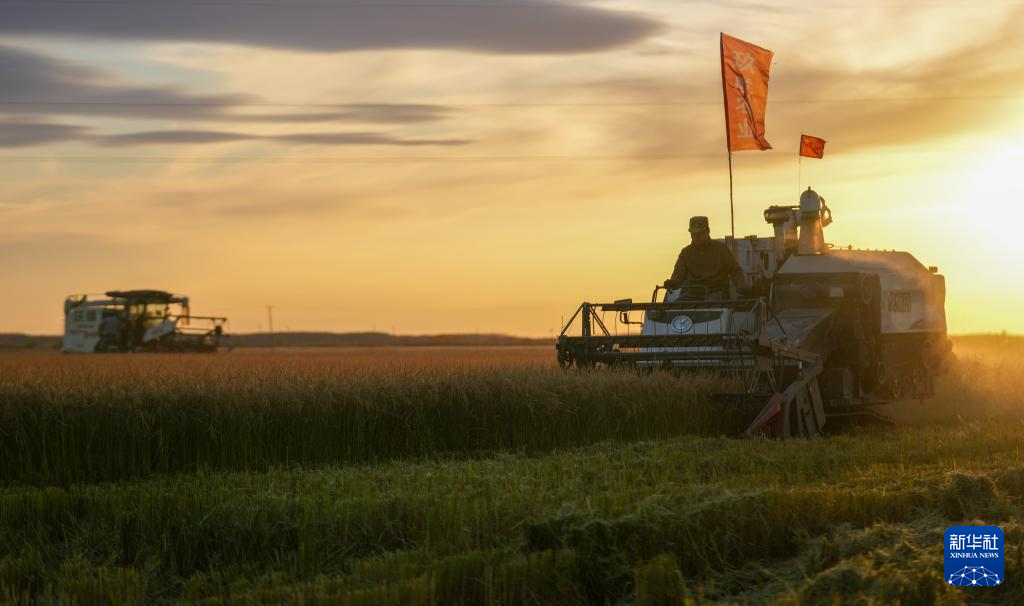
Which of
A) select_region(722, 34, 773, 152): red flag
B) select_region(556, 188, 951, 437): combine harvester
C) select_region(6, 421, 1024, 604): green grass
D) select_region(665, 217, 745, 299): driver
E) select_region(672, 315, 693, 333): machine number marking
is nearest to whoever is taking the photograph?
select_region(6, 421, 1024, 604): green grass

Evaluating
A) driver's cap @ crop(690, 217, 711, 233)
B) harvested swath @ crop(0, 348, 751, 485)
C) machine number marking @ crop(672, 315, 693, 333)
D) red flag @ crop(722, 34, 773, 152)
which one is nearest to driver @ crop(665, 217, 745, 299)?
driver's cap @ crop(690, 217, 711, 233)

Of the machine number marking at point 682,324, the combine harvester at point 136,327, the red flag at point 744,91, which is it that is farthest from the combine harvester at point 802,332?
the combine harvester at point 136,327

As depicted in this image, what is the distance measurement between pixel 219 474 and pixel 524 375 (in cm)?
422

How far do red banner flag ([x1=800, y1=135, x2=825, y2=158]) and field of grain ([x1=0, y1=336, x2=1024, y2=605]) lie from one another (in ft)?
21.3

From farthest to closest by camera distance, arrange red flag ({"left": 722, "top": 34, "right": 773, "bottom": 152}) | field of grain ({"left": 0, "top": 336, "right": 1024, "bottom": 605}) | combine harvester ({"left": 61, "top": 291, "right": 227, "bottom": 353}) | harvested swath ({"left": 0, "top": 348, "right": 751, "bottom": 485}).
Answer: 1. combine harvester ({"left": 61, "top": 291, "right": 227, "bottom": 353})
2. red flag ({"left": 722, "top": 34, "right": 773, "bottom": 152})
3. harvested swath ({"left": 0, "top": 348, "right": 751, "bottom": 485})
4. field of grain ({"left": 0, "top": 336, "right": 1024, "bottom": 605})

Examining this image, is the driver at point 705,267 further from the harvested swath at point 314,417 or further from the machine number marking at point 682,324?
the harvested swath at point 314,417

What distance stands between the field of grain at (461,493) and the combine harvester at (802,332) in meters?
0.69

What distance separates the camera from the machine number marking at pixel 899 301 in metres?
16.6

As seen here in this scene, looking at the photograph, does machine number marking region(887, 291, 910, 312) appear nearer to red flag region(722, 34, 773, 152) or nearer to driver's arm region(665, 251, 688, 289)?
driver's arm region(665, 251, 688, 289)

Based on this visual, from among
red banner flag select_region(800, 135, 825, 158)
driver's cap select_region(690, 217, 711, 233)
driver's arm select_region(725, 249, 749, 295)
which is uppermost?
red banner flag select_region(800, 135, 825, 158)

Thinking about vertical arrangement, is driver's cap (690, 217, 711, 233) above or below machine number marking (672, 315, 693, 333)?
above

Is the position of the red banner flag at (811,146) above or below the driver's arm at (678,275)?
above

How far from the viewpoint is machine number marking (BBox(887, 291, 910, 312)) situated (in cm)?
1656

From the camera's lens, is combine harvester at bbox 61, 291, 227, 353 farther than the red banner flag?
Yes
